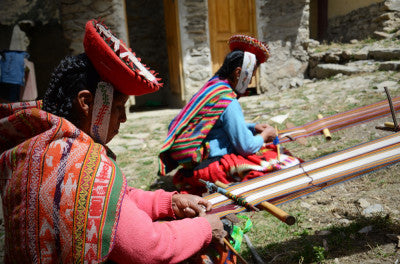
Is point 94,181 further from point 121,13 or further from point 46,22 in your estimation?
point 46,22

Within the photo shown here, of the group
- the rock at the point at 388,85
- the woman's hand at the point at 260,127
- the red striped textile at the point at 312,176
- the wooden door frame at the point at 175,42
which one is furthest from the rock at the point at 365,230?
the wooden door frame at the point at 175,42

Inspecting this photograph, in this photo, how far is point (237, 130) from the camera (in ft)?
8.91

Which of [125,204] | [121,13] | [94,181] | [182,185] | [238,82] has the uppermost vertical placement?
[121,13]

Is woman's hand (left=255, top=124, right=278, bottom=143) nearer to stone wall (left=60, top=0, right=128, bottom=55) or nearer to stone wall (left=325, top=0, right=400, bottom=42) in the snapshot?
stone wall (left=60, top=0, right=128, bottom=55)

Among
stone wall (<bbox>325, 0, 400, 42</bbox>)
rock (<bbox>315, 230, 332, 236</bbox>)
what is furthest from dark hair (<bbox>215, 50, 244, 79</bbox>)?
stone wall (<bbox>325, 0, 400, 42</bbox>)

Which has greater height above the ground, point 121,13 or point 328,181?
point 121,13

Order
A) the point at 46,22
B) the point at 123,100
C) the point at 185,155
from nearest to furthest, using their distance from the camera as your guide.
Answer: the point at 123,100 < the point at 185,155 < the point at 46,22

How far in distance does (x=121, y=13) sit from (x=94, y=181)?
6.58 metres

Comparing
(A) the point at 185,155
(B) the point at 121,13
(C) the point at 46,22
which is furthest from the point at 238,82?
(C) the point at 46,22

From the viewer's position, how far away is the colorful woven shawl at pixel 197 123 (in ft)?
9.16

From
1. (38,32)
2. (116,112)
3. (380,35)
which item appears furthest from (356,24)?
(116,112)

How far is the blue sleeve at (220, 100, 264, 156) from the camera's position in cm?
272

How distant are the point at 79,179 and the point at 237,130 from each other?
5.79 ft

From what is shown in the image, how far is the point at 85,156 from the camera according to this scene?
1179mm
